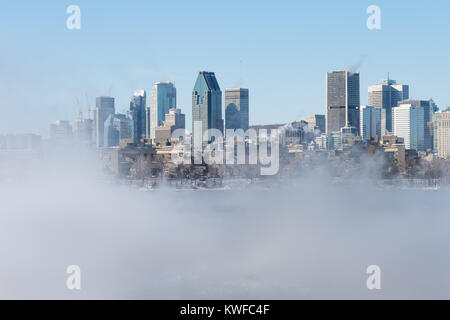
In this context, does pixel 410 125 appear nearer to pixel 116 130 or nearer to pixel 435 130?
pixel 435 130

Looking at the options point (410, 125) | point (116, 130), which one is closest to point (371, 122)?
point (410, 125)

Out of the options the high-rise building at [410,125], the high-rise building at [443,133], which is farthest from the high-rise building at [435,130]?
the high-rise building at [410,125]

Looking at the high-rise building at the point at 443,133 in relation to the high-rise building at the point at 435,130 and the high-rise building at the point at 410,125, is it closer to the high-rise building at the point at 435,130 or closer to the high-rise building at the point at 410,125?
the high-rise building at the point at 435,130

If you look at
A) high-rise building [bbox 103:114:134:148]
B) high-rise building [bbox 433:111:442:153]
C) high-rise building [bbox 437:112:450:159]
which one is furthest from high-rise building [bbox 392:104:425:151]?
high-rise building [bbox 103:114:134:148]

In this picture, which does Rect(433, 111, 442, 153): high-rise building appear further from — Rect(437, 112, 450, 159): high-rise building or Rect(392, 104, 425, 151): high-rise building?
Rect(392, 104, 425, 151): high-rise building

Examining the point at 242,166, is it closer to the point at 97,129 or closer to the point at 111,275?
the point at 97,129
